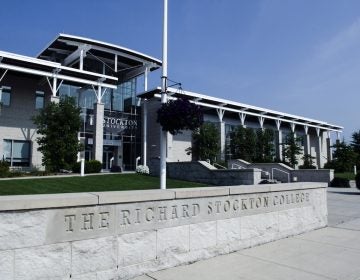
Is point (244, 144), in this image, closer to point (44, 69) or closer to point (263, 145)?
point (263, 145)

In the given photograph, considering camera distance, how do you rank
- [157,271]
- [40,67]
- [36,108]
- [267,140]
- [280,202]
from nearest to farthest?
[157,271]
[280,202]
[40,67]
[36,108]
[267,140]

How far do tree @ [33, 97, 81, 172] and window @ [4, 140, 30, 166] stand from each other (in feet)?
29.1

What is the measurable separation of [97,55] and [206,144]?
55.0 feet

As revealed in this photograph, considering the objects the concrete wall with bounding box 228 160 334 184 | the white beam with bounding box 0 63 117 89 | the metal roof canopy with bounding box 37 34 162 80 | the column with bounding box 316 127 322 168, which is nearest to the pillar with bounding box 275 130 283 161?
the column with bounding box 316 127 322 168

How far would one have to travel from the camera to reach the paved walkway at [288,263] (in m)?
5.13

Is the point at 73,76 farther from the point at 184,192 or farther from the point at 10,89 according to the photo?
the point at 184,192

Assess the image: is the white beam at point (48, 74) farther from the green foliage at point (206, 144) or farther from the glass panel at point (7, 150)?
the green foliage at point (206, 144)

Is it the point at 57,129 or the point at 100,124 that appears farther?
the point at 100,124

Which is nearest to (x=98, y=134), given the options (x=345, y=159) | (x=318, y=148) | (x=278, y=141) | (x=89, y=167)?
(x=89, y=167)

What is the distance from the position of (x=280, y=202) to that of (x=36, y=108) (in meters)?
31.5

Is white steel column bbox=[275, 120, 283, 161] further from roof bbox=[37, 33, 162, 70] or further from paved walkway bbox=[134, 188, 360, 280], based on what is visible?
paved walkway bbox=[134, 188, 360, 280]

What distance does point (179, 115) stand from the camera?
1020cm

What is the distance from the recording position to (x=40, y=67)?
106ft

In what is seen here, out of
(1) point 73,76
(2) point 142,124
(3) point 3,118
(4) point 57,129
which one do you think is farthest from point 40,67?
(2) point 142,124
